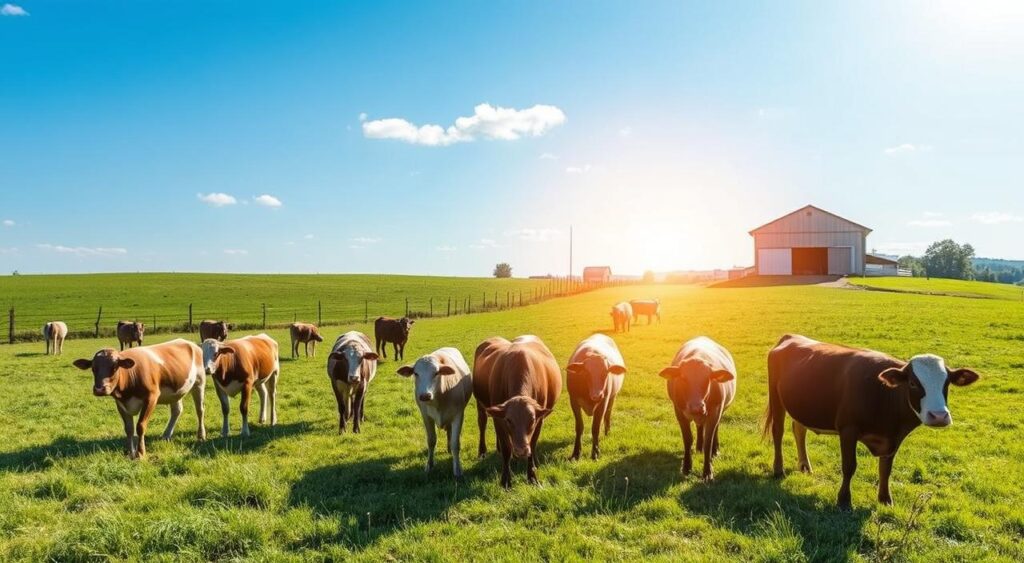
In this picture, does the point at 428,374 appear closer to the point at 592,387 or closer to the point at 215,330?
the point at 592,387

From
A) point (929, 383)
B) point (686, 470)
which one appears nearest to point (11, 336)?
point (686, 470)

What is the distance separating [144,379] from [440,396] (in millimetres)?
5004

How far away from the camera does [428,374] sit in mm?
8062

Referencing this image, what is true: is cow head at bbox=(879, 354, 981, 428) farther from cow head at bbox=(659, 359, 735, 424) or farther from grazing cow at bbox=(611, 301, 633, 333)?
grazing cow at bbox=(611, 301, 633, 333)

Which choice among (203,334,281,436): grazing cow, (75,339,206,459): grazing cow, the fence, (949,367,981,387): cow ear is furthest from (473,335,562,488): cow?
the fence

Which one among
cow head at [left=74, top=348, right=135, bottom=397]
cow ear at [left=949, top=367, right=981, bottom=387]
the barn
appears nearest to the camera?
cow ear at [left=949, top=367, right=981, bottom=387]

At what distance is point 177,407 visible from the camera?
34.1ft

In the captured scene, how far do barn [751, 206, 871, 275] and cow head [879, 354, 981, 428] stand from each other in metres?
54.3

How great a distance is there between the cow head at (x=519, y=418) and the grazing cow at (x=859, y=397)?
3.36m

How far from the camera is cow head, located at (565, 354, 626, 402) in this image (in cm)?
834

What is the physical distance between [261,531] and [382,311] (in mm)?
50231

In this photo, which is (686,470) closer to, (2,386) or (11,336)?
(2,386)

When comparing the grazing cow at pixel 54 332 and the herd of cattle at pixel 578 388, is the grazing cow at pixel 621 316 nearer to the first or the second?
the herd of cattle at pixel 578 388

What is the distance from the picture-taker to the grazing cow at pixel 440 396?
26.0 feet
